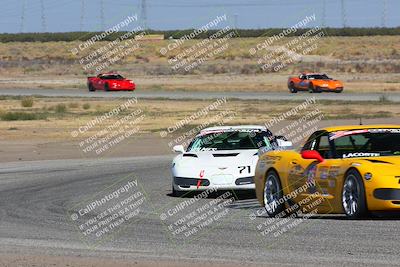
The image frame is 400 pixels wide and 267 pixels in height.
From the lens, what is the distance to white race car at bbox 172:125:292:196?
63.8 feet

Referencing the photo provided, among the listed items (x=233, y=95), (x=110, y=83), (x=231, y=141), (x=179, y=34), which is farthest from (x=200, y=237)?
(x=179, y=34)

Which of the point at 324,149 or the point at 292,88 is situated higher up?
the point at 324,149

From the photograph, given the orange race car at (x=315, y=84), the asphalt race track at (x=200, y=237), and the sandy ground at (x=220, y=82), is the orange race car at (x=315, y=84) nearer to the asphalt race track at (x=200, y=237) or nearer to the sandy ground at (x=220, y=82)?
the sandy ground at (x=220, y=82)

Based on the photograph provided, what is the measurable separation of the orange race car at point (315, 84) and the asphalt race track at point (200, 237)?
43840 mm

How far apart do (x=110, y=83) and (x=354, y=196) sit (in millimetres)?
57733

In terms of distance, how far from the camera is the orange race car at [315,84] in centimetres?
6369

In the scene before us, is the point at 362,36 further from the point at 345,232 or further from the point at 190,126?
the point at 345,232

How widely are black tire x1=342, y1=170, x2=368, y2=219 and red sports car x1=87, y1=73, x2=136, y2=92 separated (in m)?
56.6

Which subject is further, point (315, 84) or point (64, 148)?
point (315, 84)

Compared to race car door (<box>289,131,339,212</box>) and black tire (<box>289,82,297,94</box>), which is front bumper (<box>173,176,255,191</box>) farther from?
black tire (<box>289,82,297,94</box>)

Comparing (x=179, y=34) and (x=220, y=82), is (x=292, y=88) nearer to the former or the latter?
(x=220, y=82)

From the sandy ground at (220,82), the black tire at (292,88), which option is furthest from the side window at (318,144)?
the sandy ground at (220,82)

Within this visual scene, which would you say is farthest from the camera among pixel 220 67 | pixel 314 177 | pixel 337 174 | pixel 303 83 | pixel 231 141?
pixel 220 67

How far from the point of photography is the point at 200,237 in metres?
13.5
